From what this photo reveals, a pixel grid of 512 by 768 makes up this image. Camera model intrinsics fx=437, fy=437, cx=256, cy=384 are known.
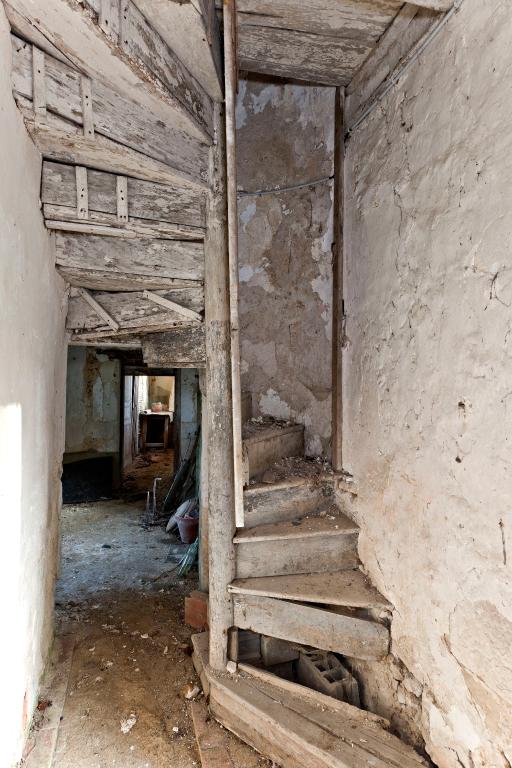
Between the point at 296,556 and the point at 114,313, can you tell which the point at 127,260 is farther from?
the point at 296,556

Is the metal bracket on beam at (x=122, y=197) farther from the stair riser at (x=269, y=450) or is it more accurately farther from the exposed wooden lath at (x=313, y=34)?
the stair riser at (x=269, y=450)

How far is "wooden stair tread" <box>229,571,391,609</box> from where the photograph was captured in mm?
2227

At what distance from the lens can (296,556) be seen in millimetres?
2506

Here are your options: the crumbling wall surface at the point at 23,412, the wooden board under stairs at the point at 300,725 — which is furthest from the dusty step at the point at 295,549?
the crumbling wall surface at the point at 23,412

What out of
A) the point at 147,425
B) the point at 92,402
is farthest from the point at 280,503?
the point at 147,425

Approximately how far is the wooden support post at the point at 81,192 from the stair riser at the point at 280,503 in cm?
173

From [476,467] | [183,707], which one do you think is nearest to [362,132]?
[476,467]

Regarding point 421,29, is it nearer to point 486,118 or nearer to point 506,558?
point 486,118

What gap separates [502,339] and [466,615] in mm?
1034

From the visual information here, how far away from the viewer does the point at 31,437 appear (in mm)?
2066

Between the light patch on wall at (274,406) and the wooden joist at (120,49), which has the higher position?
the wooden joist at (120,49)

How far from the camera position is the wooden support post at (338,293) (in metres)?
2.75

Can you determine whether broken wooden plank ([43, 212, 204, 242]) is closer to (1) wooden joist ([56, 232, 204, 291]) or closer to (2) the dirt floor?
(1) wooden joist ([56, 232, 204, 291])

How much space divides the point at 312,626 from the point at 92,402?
5.56 m
